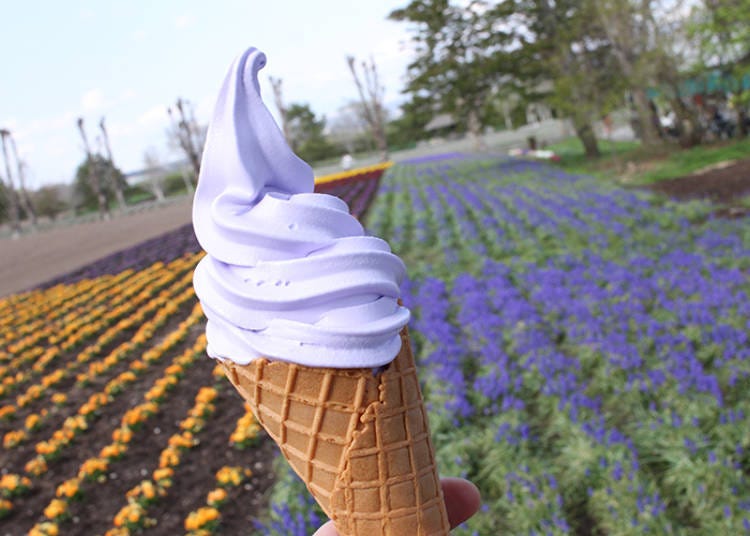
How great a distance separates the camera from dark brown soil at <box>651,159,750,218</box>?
969 centimetres

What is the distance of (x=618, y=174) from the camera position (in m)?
17.6

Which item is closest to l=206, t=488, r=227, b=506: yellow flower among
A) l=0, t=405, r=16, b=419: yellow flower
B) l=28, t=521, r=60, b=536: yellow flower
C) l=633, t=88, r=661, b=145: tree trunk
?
l=28, t=521, r=60, b=536: yellow flower

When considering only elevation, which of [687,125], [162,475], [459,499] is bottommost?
[162,475]

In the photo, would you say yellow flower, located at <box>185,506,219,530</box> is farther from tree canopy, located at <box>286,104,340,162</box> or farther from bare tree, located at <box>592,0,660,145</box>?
tree canopy, located at <box>286,104,340,162</box>

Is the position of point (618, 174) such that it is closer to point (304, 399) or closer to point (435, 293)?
point (435, 293)

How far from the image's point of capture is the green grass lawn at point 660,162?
610 inches

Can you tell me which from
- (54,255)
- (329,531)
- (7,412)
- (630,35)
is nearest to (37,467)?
(7,412)

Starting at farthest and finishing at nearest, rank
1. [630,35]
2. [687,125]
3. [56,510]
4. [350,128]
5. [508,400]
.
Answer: [350,128] → [687,125] → [630,35] → [56,510] → [508,400]

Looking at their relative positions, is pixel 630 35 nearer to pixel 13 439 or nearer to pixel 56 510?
pixel 13 439

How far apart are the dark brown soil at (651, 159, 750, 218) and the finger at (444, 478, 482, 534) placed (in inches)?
344

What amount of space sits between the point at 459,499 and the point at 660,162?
18384mm

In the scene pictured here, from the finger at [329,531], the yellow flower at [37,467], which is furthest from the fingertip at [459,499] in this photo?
the yellow flower at [37,467]

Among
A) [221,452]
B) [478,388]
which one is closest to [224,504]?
[221,452]

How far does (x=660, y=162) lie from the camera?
18.0 m
